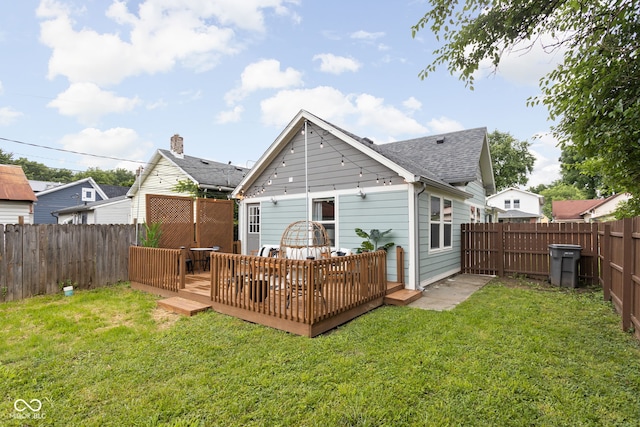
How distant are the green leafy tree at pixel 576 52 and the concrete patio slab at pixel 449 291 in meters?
3.48

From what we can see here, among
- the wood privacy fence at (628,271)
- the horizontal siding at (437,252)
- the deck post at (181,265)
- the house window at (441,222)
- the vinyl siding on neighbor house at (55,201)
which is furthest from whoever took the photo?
the vinyl siding on neighbor house at (55,201)

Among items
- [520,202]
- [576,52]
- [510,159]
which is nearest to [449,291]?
[576,52]

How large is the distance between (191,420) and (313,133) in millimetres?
A: 6973

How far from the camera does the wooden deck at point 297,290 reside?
14.2ft

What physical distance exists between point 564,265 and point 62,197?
3006 cm

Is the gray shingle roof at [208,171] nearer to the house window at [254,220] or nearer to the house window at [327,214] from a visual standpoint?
the house window at [254,220]

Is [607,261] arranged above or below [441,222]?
below

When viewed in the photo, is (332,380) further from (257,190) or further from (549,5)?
(257,190)

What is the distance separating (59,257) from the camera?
698 cm

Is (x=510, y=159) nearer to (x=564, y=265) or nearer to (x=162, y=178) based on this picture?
(x=564, y=265)

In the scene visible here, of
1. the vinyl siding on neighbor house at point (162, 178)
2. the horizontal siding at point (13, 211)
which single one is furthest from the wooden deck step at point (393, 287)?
the horizontal siding at point (13, 211)

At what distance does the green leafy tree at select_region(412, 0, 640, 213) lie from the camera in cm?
407

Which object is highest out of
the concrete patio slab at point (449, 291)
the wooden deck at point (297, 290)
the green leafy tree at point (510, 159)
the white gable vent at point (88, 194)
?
the green leafy tree at point (510, 159)

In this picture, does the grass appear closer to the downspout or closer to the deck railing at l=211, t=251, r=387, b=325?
the deck railing at l=211, t=251, r=387, b=325
